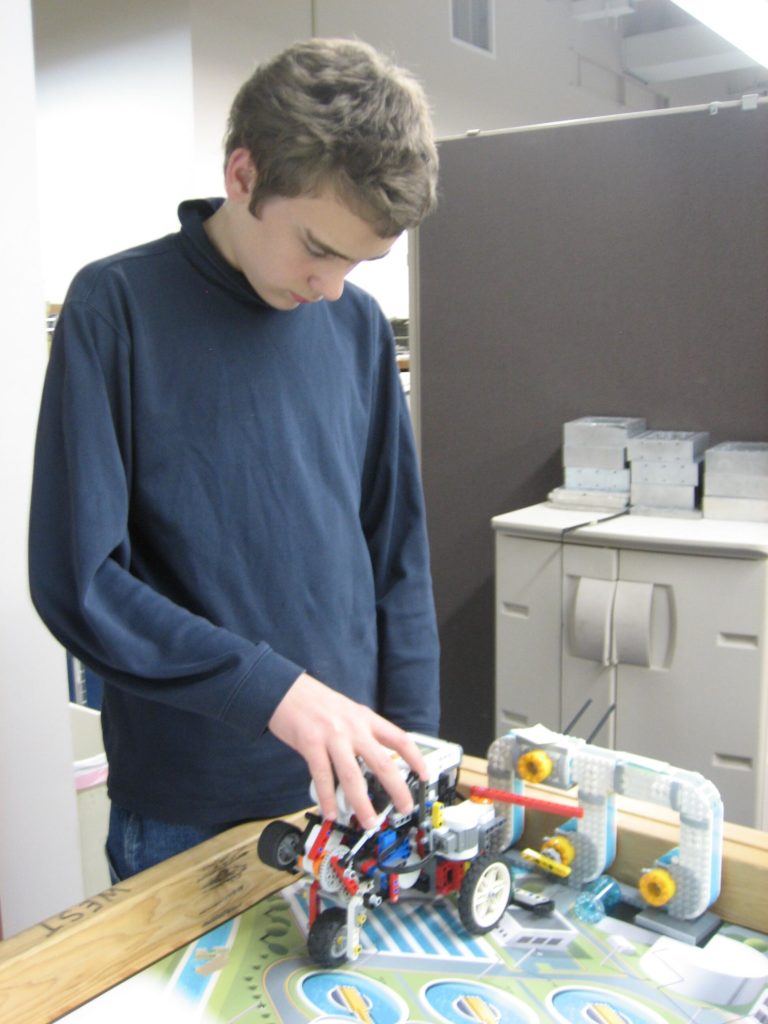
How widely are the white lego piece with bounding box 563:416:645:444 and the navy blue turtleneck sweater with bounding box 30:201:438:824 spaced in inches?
48.1

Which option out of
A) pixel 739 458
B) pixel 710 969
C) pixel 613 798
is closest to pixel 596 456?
pixel 739 458

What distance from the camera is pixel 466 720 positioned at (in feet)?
8.17

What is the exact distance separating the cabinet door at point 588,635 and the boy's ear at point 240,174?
1.30 meters

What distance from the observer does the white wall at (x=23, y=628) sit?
1.44 m

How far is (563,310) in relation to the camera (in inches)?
89.5

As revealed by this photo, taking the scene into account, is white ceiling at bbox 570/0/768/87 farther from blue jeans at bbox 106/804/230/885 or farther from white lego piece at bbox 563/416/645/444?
blue jeans at bbox 106/804/230/885

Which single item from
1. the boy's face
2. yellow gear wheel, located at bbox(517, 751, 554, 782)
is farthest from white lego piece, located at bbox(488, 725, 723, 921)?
the boy's face

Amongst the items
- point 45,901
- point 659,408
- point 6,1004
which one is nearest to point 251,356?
point 6,1004

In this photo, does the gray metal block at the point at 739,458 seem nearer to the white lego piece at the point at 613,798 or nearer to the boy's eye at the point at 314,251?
Result: the white lego piece at the point at 613,798

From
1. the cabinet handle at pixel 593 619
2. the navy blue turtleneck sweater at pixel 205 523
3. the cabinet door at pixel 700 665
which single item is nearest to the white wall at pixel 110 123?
the cabinet handle at pixel 593 619

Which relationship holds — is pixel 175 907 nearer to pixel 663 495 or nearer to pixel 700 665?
pixel 700 665

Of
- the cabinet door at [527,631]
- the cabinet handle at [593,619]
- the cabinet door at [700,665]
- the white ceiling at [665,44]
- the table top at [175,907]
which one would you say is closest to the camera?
the table top at [175,907]

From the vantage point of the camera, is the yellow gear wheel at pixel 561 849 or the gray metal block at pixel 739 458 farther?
the gray metal block at pixel 739 458

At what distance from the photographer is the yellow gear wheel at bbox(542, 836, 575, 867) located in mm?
840
